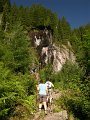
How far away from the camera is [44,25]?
340 feet

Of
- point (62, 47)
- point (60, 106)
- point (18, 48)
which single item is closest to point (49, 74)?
point (18, 48)

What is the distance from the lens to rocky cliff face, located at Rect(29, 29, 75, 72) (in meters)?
98.3

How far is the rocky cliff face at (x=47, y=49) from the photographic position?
98.3 meters

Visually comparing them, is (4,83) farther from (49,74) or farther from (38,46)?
(38,46)

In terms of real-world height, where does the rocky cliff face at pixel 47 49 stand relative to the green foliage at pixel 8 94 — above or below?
above

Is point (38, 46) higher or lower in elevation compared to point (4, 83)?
higher

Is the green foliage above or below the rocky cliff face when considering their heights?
below

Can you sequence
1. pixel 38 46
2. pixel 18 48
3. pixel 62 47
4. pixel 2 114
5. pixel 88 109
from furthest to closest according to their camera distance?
pixel 62 47 → pixel 38 46 → pixel 18 48 → pixel 88 109 → pixel 2 114

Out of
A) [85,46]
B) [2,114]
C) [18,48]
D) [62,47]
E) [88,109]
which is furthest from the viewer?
[62,47]

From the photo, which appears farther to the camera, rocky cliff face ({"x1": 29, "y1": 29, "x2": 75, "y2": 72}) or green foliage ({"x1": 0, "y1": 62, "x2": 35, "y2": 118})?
rocky cliff face ({"x1": 29, "y1": 29, "x2": 75, "y2": 72})

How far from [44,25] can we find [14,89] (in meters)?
83.1

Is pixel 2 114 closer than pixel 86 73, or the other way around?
pixel 2 114

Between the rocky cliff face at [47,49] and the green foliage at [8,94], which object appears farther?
the rocky cliff face at [47,49]

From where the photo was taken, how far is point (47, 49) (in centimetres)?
10081
